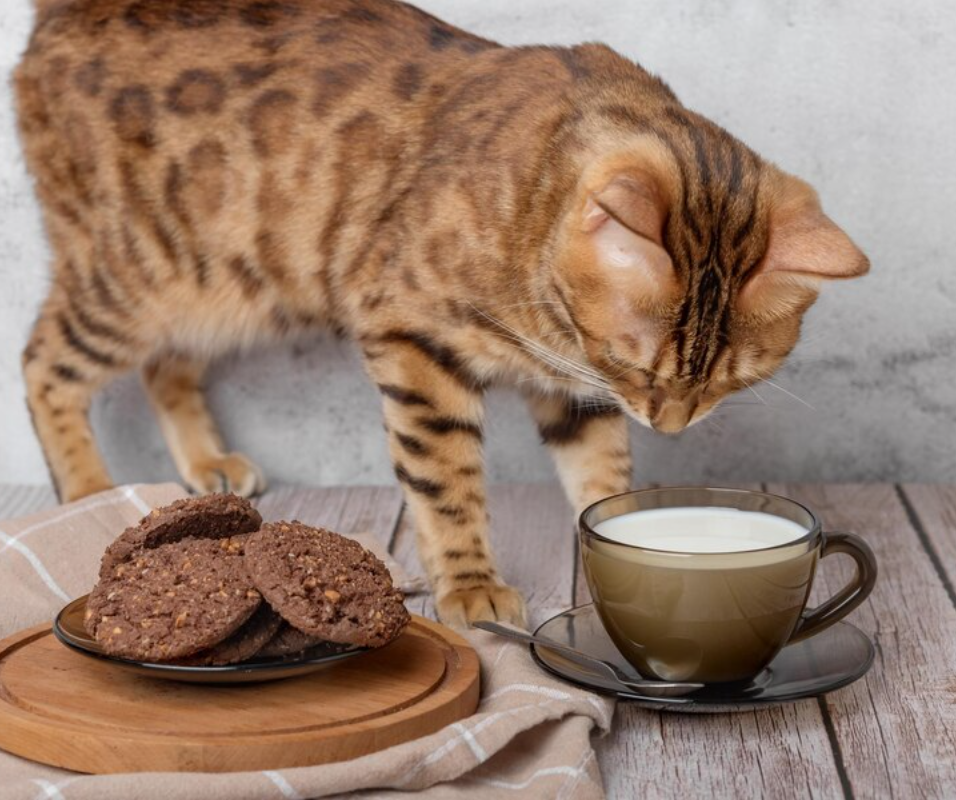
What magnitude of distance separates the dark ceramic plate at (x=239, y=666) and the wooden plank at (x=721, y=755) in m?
0.32

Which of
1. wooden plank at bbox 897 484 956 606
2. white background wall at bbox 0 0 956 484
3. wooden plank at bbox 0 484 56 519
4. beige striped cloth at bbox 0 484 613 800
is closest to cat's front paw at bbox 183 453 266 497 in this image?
white background wall at bbox 0 0 956 484

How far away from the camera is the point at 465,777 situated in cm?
144

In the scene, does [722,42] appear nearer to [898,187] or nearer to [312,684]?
[898,187]

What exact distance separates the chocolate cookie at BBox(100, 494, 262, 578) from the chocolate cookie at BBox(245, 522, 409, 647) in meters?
A: 0.07

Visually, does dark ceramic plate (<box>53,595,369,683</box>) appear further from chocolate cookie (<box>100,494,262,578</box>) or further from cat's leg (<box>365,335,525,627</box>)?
cat's leg (<box>365,335,525,627</box>)

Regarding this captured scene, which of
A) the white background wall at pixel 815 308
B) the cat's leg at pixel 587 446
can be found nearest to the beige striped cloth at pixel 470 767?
the cat's leg at pixel 587 446

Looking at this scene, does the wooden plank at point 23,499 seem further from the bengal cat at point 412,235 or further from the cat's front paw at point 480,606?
the cat's front paw at point 480,606

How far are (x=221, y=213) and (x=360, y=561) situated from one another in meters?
0.93

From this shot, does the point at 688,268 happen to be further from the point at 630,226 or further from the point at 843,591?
the point at 843,591

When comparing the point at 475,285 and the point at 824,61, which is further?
the point at 824,61

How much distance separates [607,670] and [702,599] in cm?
17

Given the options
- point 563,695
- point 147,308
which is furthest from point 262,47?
point 563,695

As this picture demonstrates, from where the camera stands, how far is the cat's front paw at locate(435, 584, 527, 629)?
1860 millimetres

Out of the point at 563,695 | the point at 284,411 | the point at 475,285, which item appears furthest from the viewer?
the point at 284,411
